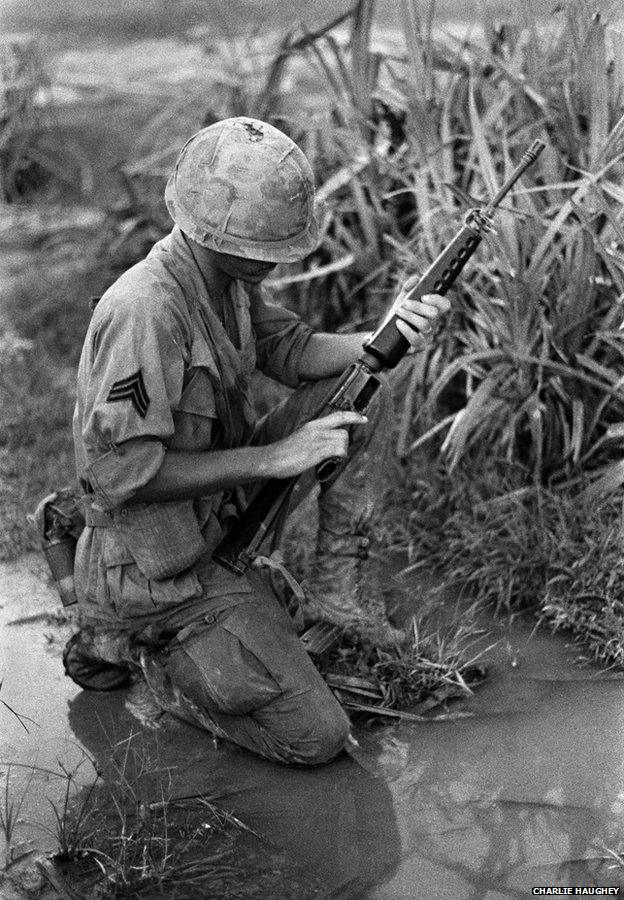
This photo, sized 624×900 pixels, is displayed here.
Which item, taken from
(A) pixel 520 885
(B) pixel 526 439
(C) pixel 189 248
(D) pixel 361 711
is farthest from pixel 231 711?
(B) pixel 526 439

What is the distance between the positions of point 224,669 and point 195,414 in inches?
25.1

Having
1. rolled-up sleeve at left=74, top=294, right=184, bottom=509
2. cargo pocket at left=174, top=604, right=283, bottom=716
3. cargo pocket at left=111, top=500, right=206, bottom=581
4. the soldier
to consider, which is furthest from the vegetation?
rolled-up sleeve at left=74, top=294, right=184, bottom=509

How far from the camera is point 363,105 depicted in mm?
4391

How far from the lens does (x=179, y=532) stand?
2.93m

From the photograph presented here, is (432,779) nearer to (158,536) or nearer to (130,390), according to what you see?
(158,536)

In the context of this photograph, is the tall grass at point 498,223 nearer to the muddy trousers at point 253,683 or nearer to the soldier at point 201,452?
the soldier at point 201,452

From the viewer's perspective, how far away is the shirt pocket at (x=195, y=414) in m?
2.88

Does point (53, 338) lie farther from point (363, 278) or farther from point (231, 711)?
point (231, 711)

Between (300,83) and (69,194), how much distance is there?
144 cm

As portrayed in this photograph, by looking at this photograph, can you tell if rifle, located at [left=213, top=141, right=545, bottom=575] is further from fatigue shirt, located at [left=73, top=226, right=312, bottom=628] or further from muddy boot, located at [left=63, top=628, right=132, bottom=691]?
muddy boot, located at [left=63, top=628, right=132, bottom=691]

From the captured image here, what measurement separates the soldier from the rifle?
49 millimetres

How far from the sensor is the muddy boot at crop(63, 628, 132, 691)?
10.1ft

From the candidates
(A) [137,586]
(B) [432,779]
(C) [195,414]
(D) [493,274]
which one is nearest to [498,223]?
(D) [493,274]

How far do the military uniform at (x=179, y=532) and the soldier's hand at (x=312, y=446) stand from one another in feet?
0.75
